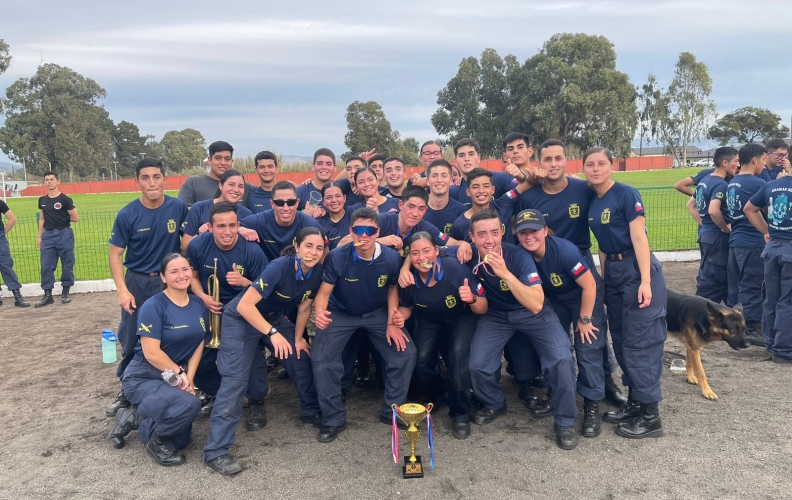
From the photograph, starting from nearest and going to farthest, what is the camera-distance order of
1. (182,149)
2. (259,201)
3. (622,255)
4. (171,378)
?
(171,378)
(622,255)
(259,201)
(182,149)

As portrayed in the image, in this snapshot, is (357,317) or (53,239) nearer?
(357,317)

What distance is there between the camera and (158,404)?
4.33 metres

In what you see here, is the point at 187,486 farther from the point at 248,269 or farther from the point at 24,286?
the point at 24,286

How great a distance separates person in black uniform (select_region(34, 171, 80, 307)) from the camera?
32.9 ft

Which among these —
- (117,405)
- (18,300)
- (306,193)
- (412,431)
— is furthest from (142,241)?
(18,300)

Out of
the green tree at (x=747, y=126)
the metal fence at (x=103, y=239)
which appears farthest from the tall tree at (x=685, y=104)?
the metal fence at (x=103, y=239)

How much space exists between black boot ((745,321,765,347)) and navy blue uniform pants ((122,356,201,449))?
6316mm

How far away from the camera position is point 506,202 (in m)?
5.49

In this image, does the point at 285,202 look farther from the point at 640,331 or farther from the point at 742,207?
the point at 742,207

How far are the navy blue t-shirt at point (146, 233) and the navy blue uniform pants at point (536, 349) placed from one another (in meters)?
3.26

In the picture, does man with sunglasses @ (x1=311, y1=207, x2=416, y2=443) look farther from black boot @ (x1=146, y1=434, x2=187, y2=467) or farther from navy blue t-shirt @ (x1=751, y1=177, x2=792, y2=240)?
navy blue t-shirt @ (x1=751, y1=177, x2=792, y2=240)

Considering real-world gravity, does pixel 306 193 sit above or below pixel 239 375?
above

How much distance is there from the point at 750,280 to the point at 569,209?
3.62 meters

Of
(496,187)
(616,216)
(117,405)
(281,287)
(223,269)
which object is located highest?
(496,187)
